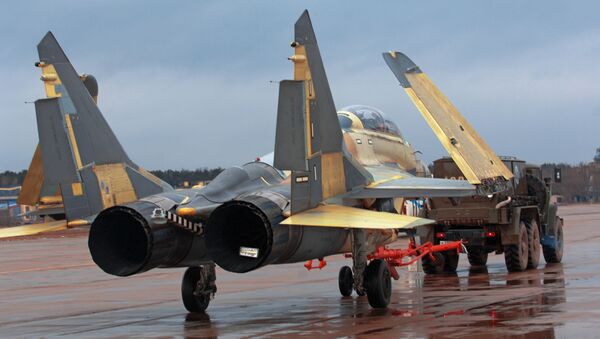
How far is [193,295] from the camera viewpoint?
1531 cm

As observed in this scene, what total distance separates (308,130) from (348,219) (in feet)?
4.19

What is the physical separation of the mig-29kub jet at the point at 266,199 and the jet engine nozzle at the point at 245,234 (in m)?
0.01

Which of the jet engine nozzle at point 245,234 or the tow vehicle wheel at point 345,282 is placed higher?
the jet engine nozzle at point 245,234

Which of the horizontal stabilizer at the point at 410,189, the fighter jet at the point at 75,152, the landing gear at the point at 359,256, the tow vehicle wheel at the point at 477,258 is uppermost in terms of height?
the fighter jet at the point at 75,152

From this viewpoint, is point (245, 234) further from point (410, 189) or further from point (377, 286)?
point (410, 189)

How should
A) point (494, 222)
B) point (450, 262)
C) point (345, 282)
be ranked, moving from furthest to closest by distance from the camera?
point (450, 262), point (494, 222), point (345, 282)

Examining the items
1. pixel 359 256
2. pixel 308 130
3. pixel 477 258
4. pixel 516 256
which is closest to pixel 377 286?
pixel 359 256

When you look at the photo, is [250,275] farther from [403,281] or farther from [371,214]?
[371,214]

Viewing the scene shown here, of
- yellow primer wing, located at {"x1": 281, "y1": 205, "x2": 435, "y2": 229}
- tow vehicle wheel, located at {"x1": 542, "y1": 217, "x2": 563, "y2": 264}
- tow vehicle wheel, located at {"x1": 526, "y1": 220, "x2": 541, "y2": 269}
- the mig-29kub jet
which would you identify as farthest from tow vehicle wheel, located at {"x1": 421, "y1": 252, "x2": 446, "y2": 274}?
yellow primer wing, located at {"x1": 281, "y1": 205, "x2": 435, "y2": 229}

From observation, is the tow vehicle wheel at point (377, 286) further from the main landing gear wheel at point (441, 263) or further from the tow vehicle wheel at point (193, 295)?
the main landing gear wheel at point (441, 263)

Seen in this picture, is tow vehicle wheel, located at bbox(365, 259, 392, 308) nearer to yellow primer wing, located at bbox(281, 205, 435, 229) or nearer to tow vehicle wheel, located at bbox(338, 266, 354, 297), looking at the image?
yellow primer wing, located at bbox(281, 205, 435, 229)

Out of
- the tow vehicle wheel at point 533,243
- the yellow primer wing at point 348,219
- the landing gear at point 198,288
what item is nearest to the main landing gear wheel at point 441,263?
the tow vehicle wheel at point 533,243

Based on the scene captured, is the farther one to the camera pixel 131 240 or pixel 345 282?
pixel 345 282

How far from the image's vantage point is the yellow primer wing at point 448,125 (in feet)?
51.8
